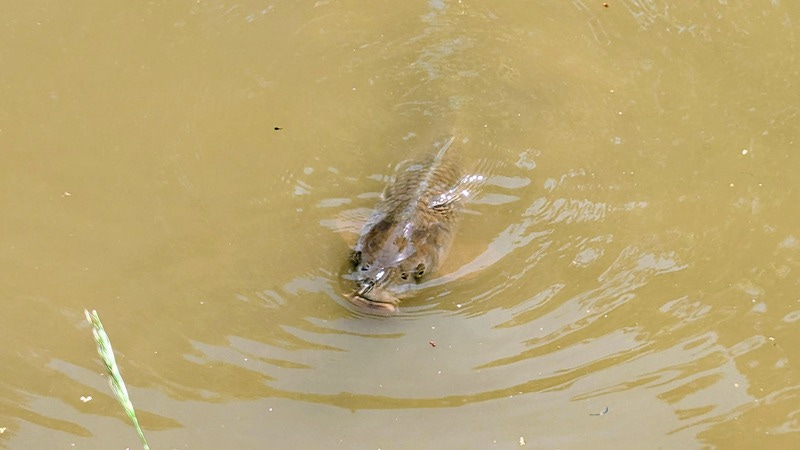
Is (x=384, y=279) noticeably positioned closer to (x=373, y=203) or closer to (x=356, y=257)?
(x=356, y=257)

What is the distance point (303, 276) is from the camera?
5195 millimetres

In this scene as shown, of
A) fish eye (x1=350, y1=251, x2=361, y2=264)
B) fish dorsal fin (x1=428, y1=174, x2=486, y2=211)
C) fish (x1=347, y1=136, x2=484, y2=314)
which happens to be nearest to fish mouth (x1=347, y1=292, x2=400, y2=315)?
fish (x1=347, y1=136, x2=484, y2=314)

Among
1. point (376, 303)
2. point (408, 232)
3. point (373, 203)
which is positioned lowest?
point (376, 303)

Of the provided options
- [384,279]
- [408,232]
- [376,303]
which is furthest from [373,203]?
[376,303]

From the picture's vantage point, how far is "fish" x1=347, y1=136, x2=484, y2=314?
499 cm

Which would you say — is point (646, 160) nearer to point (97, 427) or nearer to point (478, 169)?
point (478, 169)

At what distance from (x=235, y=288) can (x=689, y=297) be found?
2.56 m

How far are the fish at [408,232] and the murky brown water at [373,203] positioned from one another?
0.12m

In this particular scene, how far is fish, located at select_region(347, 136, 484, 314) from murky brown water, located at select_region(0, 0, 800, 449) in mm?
121

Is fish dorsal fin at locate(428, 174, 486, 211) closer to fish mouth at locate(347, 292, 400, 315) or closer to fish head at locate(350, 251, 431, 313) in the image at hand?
fish head at locate(350, 251, 431, 313)

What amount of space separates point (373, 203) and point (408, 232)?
0.52 metres

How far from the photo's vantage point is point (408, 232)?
513 centimetres

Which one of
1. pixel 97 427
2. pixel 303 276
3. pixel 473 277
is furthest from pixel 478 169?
pixel 97 427

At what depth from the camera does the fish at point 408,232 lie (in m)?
4.99
